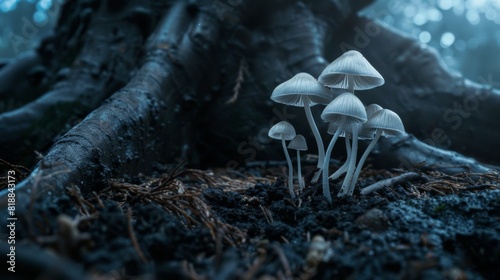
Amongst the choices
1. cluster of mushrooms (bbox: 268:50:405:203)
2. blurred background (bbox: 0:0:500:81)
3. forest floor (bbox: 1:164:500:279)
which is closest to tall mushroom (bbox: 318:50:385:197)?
cluster of mushrooms (bbox: 268:50:405:203)

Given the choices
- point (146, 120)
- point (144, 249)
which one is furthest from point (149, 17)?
point (144, 249)

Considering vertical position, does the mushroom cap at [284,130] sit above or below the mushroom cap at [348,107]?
above

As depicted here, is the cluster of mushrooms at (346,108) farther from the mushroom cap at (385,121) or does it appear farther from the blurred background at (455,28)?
the blurred background at (455,28)

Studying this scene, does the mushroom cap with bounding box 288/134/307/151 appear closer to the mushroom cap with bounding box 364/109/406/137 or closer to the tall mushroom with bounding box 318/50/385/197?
the tall mushroom with bounding box 318/50/385/197

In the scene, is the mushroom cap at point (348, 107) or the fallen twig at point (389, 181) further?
the fallen twig at point (389, 181)

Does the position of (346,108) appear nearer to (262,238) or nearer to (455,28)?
(262,238)

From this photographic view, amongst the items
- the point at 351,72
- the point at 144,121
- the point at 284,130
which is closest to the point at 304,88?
the point at 351,72

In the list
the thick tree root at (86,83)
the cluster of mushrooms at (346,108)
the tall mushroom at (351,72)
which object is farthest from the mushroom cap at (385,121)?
the thick tree root at (86,83)

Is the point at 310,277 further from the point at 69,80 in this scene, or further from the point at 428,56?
the point at 428,56
